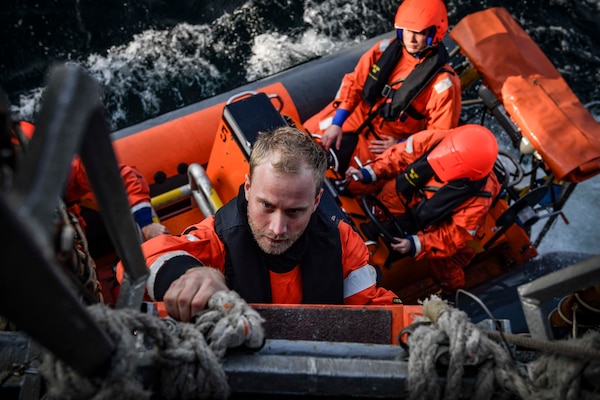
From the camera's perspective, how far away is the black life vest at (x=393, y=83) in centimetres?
394

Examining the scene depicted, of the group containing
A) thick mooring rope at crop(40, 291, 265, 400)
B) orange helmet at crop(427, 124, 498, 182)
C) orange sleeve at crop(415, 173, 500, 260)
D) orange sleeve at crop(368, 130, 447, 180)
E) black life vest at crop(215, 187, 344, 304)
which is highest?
thick mooring rope at crop(40, 291, 265, 400)

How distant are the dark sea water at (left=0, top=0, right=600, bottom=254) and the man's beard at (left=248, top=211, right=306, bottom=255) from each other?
4299 millimetres

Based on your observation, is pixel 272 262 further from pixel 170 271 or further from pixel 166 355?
pixel 166 355

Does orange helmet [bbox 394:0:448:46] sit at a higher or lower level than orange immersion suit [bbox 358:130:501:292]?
higher

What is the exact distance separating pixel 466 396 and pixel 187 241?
3.76 feet

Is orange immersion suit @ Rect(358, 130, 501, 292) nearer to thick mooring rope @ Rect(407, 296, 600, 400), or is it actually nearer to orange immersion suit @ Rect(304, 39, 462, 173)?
orange immersion suit @ Rect(304, 39, 462, 173)

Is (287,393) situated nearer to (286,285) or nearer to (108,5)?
(286,285)

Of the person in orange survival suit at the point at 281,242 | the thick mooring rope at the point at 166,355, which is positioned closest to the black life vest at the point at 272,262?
the person in orange survival suit at the point at 281,242

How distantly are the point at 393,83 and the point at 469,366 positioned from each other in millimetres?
3340

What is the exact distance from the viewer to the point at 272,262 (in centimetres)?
200

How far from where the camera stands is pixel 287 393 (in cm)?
111

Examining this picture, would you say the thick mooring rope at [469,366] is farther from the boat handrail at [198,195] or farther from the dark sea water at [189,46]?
the dark sea water at [189,46]

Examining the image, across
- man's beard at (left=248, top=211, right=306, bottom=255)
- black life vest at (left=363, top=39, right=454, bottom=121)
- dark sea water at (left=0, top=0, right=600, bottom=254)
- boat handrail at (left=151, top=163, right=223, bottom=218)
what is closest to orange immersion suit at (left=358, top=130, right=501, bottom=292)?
black life vest at (left=363, top=39, right=454, bottom=121)

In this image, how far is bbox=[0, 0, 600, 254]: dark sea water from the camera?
6082mm
